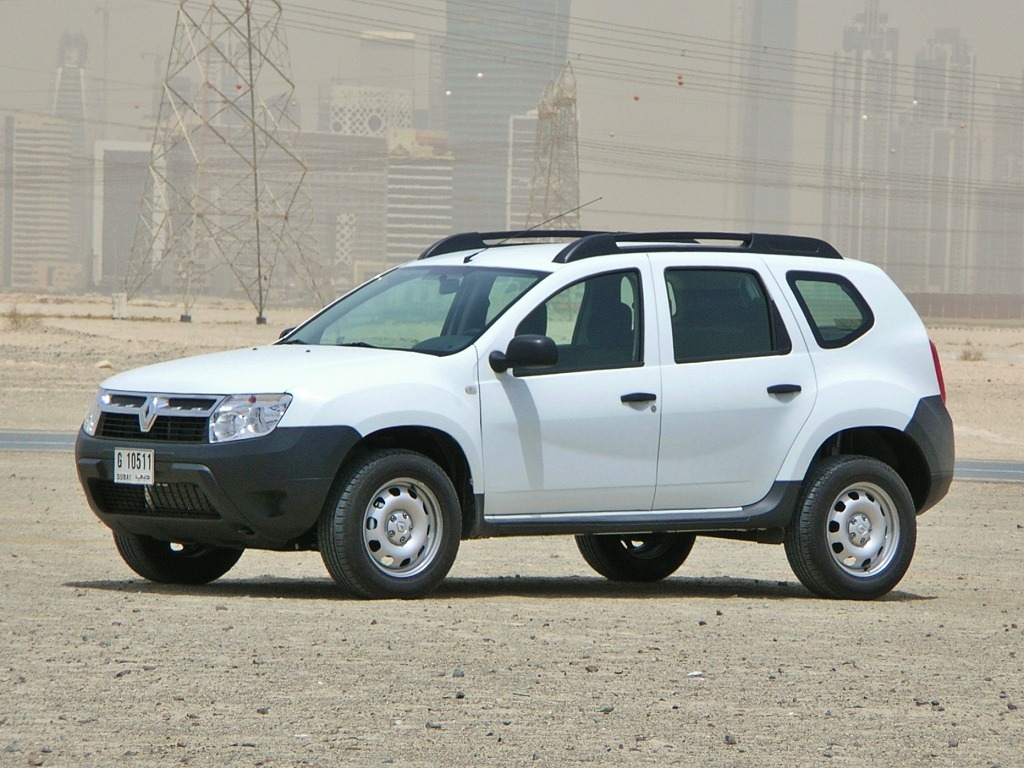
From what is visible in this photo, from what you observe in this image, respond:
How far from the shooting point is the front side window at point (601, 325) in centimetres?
950

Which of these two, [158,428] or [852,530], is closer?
[158,428]

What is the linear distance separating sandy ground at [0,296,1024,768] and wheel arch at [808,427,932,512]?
2.10 feet

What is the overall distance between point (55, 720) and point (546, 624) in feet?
10.1

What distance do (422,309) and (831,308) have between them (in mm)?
2298

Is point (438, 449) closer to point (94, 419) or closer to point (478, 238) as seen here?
point (94, 419)

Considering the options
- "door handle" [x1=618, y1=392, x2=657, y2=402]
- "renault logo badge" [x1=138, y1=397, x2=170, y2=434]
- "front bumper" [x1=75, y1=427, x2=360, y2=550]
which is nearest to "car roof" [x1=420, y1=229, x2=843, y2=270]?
"door handle" [x1=618, y1=392, x2=657, y2=402]

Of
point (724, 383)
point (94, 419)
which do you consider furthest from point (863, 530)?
point (94, 419)

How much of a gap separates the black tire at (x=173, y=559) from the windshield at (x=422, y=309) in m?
1.24

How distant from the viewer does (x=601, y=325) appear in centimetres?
960

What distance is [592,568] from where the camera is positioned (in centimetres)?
1159

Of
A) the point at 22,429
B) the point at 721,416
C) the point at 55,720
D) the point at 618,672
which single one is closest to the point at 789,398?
the point at 721,416

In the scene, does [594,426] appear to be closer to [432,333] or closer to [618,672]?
[432,333]

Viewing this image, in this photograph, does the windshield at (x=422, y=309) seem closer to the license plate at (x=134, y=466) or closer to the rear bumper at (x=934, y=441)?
the license plate at (x=134, y=466)

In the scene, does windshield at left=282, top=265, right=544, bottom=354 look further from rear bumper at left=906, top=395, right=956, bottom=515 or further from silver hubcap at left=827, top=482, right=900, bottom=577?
rear bumper at left=906, top=395, right=956, bottom=515
